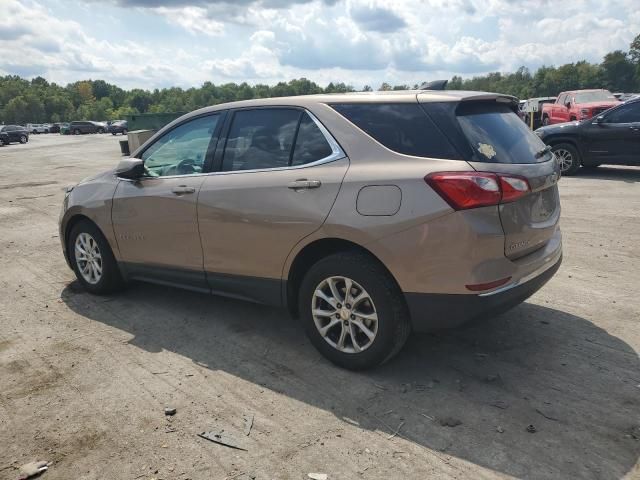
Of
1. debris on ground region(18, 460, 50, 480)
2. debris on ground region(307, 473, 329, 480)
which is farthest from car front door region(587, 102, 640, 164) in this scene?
debris on ground region(18, 460, 50, 480)

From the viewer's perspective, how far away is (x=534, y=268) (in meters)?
3.51

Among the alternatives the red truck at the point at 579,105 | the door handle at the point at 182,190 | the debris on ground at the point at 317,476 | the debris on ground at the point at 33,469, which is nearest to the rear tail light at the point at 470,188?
the debris on ground at the point at 317,476

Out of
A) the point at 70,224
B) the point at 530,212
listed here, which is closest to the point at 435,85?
the point at 530,212

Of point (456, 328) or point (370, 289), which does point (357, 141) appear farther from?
point (456, 328)

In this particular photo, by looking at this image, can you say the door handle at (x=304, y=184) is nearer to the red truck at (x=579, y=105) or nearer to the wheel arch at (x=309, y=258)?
the wheel arch at (x=309, y=258)

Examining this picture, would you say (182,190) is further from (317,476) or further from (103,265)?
(317,476)

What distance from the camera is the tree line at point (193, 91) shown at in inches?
4665

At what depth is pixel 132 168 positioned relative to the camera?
4.73 metres

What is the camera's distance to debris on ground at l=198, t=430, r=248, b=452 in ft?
9.76

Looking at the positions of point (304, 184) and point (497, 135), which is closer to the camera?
point (497, 135)

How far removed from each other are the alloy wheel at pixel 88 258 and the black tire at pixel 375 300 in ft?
8.57

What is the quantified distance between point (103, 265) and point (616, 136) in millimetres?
10531

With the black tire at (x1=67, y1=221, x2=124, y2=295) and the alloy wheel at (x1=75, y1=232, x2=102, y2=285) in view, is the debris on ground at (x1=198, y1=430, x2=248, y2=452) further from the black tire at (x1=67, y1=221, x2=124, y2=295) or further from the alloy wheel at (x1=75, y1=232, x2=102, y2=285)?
the alloy wheel at (x1=75, y1=232, x2=102, y2=285)

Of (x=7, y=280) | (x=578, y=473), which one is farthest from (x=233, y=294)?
(x=7, y=280)
